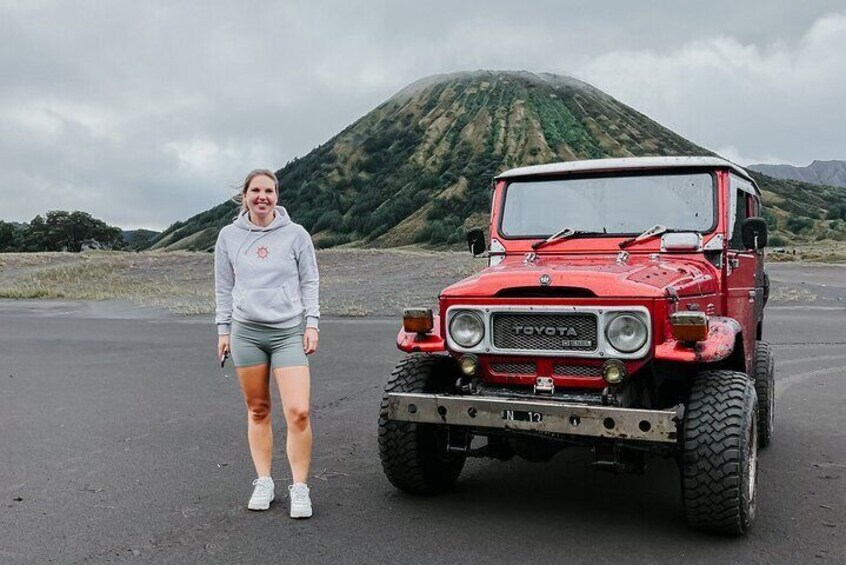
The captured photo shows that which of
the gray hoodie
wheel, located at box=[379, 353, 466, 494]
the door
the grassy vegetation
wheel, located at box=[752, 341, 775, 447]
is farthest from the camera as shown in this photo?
the grassy vegetation

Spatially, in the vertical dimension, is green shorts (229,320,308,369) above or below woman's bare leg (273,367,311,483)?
above

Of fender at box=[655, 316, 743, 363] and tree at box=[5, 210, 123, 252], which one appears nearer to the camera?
fender at box=[655, 316, 743, 363]

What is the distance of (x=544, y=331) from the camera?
4773 mm

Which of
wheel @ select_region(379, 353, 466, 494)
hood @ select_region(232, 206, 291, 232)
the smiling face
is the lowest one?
wheel @ select_region(379, 353, 466, 494)

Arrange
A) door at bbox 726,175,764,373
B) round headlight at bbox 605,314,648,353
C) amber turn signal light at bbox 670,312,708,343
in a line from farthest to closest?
door at bbox 726,175,764,373
round headlight at bbox 605,314,648,353
amber turn signal light at bbox 670,312,708,343

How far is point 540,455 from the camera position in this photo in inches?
200

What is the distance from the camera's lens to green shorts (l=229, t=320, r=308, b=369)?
4863 mm

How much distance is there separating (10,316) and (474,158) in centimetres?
11692

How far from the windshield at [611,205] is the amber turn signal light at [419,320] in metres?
1.42

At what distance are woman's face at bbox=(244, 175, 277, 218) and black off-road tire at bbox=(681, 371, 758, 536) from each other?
2736mm

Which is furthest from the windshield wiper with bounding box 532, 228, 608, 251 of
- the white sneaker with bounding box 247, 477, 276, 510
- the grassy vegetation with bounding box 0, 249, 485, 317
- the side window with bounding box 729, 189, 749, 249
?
the grassy vegetation with bounding box 0, 249, 485, 317

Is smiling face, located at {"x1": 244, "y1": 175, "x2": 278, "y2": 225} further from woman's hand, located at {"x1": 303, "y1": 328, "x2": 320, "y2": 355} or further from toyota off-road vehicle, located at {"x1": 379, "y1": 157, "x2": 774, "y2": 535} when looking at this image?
toyota off-road vehicle, located at {"x1": 379, "y1": 157, "x2": 774, "y2": 535}

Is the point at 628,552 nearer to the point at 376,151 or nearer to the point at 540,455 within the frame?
the point at 540,455

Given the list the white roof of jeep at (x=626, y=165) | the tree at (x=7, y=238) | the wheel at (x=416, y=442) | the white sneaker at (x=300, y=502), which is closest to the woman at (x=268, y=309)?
the white sneaker at (x=300, y=502)
